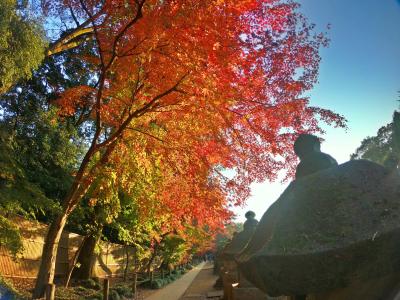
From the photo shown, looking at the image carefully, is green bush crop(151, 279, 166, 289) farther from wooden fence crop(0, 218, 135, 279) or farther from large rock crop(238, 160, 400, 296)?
large rock crop(238, 160, 400, 296)

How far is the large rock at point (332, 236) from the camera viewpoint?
2.88 meters

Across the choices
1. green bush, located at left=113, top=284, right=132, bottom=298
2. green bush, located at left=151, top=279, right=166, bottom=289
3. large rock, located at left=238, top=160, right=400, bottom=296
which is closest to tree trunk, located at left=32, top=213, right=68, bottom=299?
large rock, located at left=238, top=160, right=400, bottom=296

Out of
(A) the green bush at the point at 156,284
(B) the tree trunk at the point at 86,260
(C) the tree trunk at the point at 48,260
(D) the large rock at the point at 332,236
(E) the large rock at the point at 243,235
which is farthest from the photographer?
(A) the green bush at the point at 156,284

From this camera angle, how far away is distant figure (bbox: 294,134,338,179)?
3770 millimetres

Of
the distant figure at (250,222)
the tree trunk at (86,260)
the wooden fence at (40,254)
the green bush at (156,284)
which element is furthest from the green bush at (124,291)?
the distant figure at (250,222)

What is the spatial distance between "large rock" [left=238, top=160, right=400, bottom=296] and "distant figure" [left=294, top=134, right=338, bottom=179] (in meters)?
0.37

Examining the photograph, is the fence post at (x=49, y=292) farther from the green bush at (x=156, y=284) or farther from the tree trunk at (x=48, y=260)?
the green bush at (x=156, y=284)

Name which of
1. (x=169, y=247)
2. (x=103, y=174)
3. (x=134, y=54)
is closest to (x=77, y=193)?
(x=103, y=174)

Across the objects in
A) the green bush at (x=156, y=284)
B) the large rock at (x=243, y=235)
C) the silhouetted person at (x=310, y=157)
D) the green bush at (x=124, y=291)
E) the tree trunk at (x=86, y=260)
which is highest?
the silhouetted person at (x=310, y=157)

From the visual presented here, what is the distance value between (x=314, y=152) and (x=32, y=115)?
14.5 metres

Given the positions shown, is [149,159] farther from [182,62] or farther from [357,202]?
[357,202]

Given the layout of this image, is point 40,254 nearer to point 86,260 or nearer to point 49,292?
point 86,260

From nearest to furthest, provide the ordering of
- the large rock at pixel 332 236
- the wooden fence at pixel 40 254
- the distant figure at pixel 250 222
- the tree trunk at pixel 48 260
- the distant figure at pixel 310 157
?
the large rock at pixel 332 236 → the distant figure at pixel 310 157 → the tree trunk at pixel 48 260 → the distant figure at pixel 250 222 → the wooden fence at pixel 40 254

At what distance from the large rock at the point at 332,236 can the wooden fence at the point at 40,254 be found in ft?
25.7
